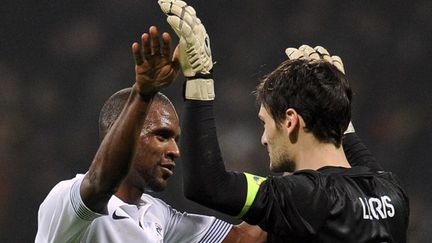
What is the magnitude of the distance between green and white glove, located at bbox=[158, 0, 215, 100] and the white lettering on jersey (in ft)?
1.72

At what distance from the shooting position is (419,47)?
16.2ft

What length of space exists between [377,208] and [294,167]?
26cm

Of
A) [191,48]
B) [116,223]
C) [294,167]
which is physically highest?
[191,48]

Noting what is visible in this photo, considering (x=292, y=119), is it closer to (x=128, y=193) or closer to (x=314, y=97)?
(x=314, y=97)

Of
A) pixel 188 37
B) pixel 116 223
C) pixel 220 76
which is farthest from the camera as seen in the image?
pixel 220 76

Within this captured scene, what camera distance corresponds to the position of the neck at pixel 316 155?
7.09 ft

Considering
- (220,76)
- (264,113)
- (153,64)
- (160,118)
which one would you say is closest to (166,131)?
(160,118)

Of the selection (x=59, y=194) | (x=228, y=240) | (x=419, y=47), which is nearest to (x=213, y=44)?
(x=419, y=47)

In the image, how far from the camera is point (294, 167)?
2209 mm

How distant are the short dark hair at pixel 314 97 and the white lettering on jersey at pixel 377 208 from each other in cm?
19

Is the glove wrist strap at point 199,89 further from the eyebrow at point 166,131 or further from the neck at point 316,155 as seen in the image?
the eyebrow at point 166,131

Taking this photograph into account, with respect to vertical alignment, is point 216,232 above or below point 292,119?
below

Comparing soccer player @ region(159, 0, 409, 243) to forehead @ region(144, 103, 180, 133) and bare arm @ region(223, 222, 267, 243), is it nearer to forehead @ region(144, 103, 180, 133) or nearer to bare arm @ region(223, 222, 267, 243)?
forehead @ region(144, 103, 180, 133)

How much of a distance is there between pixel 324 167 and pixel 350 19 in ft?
9.49
